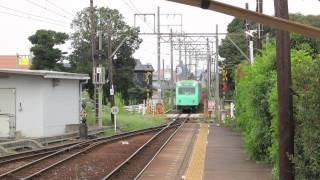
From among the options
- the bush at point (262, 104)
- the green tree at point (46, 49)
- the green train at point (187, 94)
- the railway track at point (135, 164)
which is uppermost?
the green tree at point (46, 49)

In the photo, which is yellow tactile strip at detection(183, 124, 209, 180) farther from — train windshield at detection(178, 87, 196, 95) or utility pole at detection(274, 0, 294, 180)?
train windshield at detection(178, 87, 196, 95)

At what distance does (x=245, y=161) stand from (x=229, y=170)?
2.57 metres

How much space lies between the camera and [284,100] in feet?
35.7

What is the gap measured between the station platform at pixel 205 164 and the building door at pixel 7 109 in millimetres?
8248

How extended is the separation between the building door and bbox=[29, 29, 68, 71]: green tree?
30.9 metres

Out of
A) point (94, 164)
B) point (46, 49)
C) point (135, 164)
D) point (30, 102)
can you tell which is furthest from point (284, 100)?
point (46, 49)

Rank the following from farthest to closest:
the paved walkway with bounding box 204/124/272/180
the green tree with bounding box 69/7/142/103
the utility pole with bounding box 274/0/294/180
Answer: the green tree with bounding box 69/7/142/103 < the paved walkway with bounding box 204/124/272/180 < the utility pole with bounding box 274/0/294/180

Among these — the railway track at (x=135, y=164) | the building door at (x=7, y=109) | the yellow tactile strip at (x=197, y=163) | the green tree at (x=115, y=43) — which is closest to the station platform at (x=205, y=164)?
the yellow tactile strip at (x=197, y=163)

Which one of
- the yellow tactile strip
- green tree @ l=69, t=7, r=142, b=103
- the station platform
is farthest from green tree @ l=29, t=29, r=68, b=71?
the yellow tactile strip

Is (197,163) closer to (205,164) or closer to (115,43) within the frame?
(205,164)

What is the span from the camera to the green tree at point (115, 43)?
76.0 m

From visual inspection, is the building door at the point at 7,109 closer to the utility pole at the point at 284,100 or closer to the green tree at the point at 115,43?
the utility pole at the point at 284,100

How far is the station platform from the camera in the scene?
53.9 feet

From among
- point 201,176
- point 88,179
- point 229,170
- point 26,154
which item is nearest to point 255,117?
point 229,170
